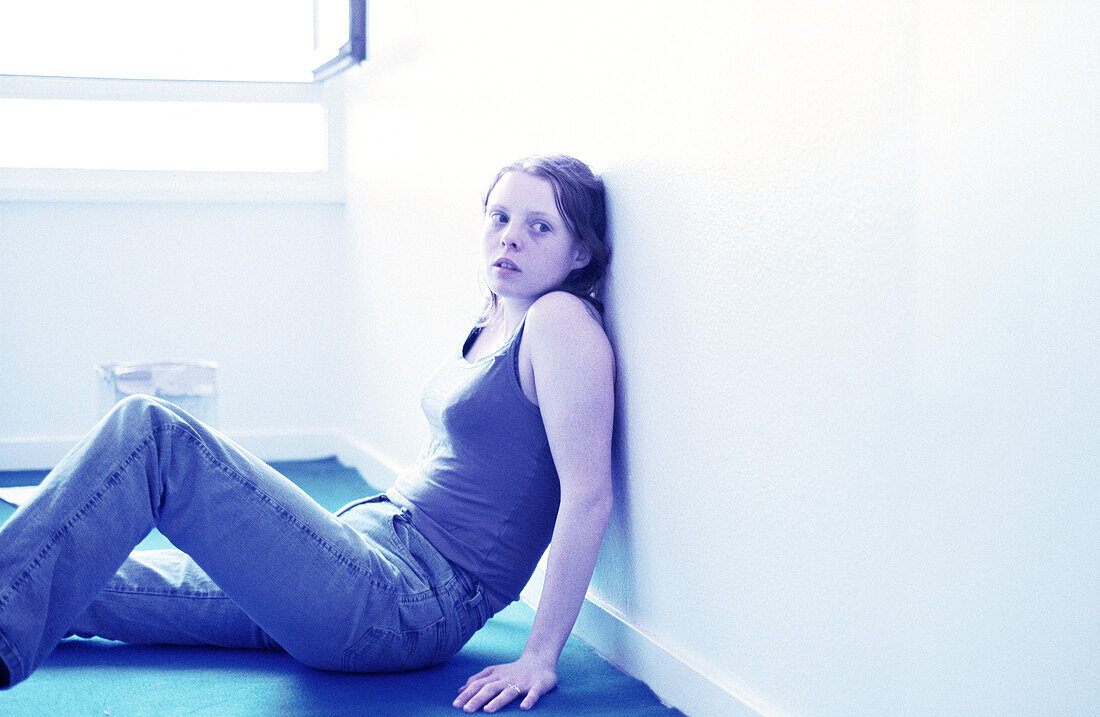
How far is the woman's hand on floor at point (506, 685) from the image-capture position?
142 centimetres

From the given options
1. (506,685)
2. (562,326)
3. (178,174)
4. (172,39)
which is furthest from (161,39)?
(506,685)

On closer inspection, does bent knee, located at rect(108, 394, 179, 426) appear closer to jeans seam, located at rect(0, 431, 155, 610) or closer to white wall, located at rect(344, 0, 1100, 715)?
jeans seam, located at rect(0, 431, 155, 610)

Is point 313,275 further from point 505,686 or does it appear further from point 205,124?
point 505,686

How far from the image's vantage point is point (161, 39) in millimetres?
3453

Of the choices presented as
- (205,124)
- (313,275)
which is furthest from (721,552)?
(205,124)

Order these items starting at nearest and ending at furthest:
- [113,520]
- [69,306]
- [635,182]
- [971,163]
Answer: [971,163] < [113,520] < [635,182] < [69,306]

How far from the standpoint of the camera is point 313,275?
11.7 feet

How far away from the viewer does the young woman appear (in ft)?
4.13

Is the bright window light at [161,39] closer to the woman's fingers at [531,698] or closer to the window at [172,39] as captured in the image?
the window at [172,39]

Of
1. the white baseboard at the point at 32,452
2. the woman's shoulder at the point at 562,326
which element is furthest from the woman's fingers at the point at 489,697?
the white baseboard at the point at 32,452

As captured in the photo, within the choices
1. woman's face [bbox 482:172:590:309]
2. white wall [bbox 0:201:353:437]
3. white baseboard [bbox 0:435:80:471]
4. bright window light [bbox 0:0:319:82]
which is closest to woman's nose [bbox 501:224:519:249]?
woman's face [bbox 482:172:590:309]

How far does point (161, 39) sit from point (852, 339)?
2934mm

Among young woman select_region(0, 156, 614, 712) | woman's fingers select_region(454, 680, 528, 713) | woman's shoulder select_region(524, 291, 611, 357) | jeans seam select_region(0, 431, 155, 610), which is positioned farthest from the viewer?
woman's shoulder select_region(524, 291, 611, 357)

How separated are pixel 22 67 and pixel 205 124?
0.53 m
